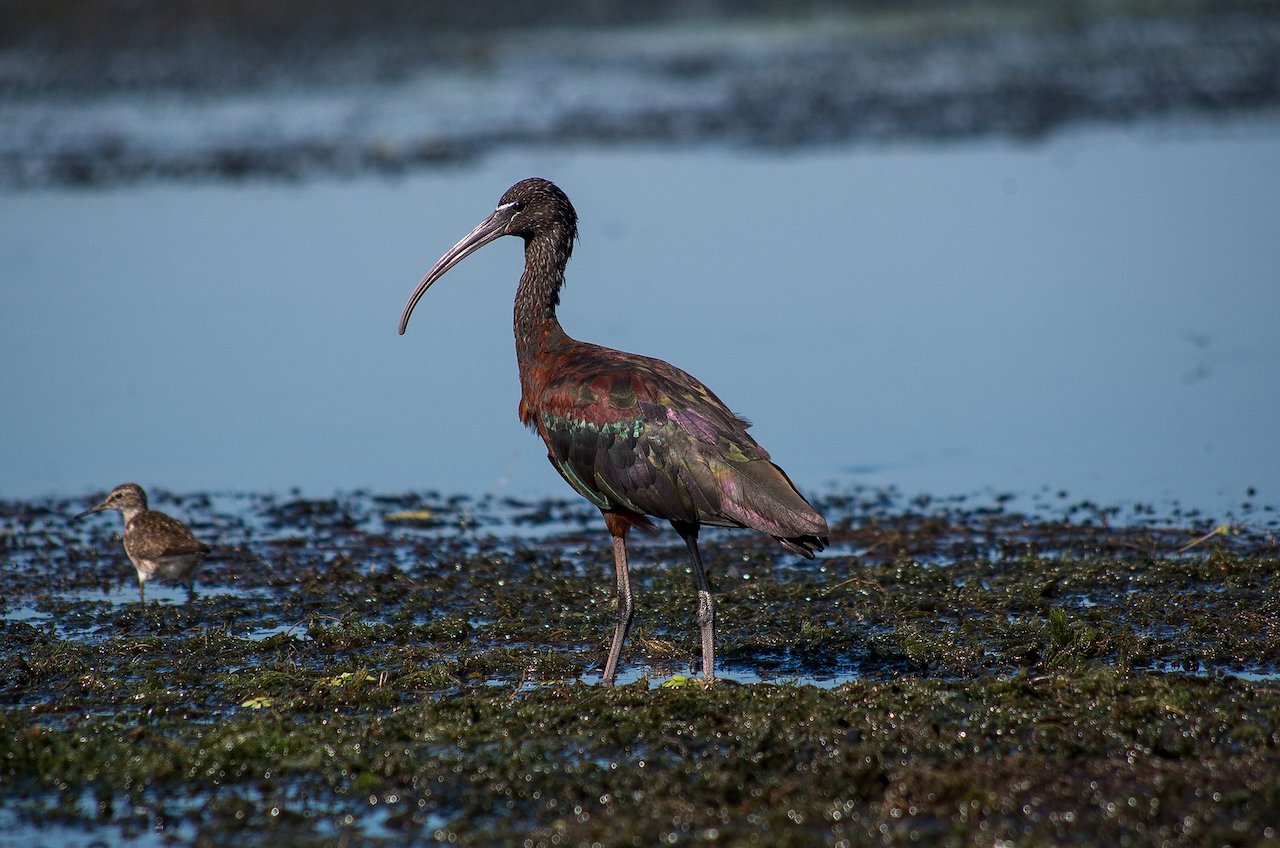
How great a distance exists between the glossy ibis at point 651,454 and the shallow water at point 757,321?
339 centimetres

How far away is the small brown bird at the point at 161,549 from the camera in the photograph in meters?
8.74

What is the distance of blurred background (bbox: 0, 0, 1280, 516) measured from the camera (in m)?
11.7

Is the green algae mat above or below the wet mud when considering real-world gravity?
below

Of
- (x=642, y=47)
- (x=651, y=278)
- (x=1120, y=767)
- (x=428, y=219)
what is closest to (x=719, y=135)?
(x=428, y=219)

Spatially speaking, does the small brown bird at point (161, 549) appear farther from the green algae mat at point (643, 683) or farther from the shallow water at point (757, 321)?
the shallow water at point (757, 321)

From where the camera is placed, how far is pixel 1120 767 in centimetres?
559

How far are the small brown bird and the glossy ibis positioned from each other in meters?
2.29

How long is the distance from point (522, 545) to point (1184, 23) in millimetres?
25558

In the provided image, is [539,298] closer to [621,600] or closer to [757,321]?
[621,600]

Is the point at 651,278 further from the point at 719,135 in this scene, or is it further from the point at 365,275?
the point at 719,135

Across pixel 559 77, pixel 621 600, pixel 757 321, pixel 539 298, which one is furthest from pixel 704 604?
pixel 559 77

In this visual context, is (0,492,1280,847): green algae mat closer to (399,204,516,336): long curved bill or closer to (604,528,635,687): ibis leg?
(604,528,635,687): ibis leg

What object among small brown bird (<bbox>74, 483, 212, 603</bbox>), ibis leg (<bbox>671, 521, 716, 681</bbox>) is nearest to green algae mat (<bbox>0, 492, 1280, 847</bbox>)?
small brown bird (<bbox>74, 483, 212, 603</bbox>)

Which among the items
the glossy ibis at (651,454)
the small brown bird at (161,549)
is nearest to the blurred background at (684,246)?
the small brown bird at (161,549)
